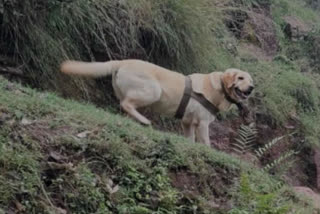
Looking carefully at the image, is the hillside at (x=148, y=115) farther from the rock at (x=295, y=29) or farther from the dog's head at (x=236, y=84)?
the dog's head at (x=236, y=84)

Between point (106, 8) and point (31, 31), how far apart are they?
52.0 inches

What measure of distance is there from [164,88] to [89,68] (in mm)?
934

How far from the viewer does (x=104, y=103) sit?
8.95 meters

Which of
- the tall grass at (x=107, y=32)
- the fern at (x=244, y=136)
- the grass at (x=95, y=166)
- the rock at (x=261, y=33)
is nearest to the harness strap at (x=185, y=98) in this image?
the fern at (x=244, y=136)

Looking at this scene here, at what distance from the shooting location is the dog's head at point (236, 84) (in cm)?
820

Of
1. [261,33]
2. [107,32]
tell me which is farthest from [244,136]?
[261,33]

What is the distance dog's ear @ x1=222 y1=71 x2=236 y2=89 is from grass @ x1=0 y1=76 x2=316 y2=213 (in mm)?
1766

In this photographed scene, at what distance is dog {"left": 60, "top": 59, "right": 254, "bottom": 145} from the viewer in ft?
25.7

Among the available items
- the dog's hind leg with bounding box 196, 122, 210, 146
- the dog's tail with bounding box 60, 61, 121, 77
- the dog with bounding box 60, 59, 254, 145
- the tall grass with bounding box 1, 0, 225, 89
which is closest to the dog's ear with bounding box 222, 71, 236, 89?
the dog with bounding box 60, 59, 254, 145

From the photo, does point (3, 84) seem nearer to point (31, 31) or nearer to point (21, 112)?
point (21, 112)

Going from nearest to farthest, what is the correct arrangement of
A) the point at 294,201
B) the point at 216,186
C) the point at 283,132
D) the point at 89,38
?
the point at 216,186 → the point at 294,201 → the point at 89,38 → the point at 283,132

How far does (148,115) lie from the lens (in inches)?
364

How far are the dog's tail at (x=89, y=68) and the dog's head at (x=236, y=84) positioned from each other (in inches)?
53.4

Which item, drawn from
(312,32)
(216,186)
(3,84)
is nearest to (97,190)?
(216,186)
